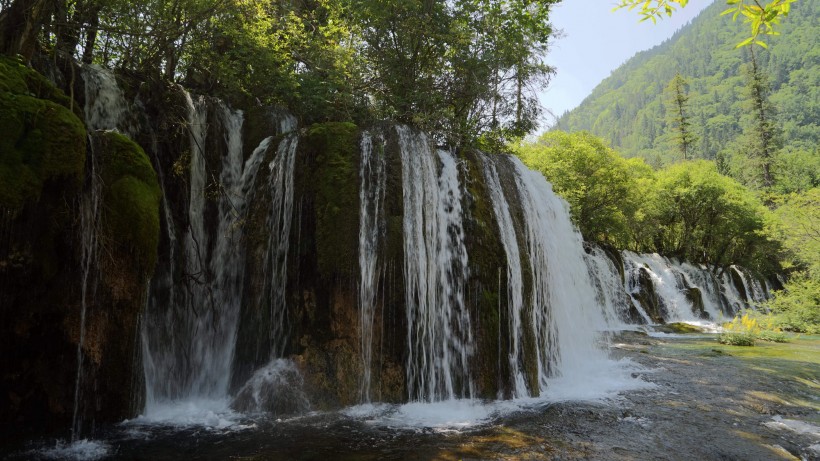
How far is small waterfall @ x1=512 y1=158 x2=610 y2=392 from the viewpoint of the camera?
30.9ft

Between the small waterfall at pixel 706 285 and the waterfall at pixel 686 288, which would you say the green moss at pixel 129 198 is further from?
the small waterfall at pixel 706 285

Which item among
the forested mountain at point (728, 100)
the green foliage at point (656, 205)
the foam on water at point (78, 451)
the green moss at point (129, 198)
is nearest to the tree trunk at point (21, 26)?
the green moss at point (129, 198)

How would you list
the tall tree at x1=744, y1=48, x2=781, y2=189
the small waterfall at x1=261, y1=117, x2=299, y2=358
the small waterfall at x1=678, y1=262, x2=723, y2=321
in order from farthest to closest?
the tall tree at x1=744, y1=48, x2=781, y2=189, the small waterfall at x1=678, y1=262, x2=723, y2=321, the small waterfall at x1=261, y1=117, x2=299, y2=358

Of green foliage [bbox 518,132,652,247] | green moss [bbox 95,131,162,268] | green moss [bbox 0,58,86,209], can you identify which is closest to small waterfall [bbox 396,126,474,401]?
green moss [bbox 95,131,162,268]

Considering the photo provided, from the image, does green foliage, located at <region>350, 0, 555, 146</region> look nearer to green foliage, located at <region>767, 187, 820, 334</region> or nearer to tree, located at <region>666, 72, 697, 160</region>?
green foliage, located at <region>767, 187, 820, 334</region>

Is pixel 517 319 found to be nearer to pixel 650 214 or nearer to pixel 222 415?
pixel 222 415

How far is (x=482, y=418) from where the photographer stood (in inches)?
254

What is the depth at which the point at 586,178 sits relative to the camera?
993 inches

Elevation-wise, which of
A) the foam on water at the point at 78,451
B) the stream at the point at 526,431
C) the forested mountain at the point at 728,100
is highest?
the forested mountain at the point at 728,100

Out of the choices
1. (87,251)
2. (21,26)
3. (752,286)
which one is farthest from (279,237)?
(752,286)

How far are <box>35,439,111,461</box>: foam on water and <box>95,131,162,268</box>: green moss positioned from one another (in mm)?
2081

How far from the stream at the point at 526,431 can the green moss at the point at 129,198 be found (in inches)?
87.3

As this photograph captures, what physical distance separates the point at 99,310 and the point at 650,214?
3491cm

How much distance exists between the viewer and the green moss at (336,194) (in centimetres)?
743
